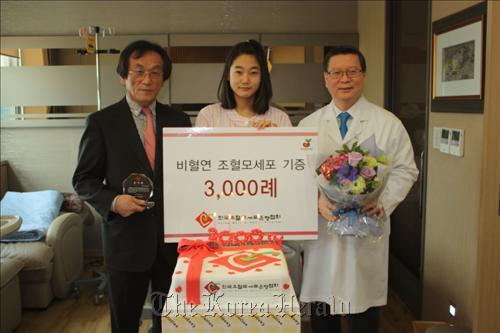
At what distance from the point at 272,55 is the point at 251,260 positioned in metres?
3.49

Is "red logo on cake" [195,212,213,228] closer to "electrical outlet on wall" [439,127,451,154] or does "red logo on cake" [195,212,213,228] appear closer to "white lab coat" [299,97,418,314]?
"white lab coat" [299,97,418,314]

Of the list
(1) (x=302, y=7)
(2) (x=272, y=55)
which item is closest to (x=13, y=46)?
(2) (x=272, y=55)

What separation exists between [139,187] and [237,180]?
0.36 m

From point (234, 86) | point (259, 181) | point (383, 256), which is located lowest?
point (383, 256)

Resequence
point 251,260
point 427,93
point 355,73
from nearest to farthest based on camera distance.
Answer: point 251,260, point 355,73, point 427,93

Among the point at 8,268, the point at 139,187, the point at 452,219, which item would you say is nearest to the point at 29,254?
the point at 8,268

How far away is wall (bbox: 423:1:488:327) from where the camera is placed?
2543mm

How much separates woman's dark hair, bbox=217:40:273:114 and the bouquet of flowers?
40cm

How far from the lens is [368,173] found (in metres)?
1.70

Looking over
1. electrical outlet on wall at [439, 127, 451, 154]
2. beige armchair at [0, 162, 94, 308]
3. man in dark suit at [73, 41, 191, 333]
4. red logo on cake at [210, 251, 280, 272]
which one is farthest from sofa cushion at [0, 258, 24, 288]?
electrical outlet on wall at [439, 127, 451, 154]

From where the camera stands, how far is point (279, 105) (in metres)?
4.76

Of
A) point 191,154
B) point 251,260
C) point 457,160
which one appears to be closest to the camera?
point 251,260

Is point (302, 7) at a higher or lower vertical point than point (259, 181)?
higher

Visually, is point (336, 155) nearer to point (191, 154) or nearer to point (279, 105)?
point (191, 154)
